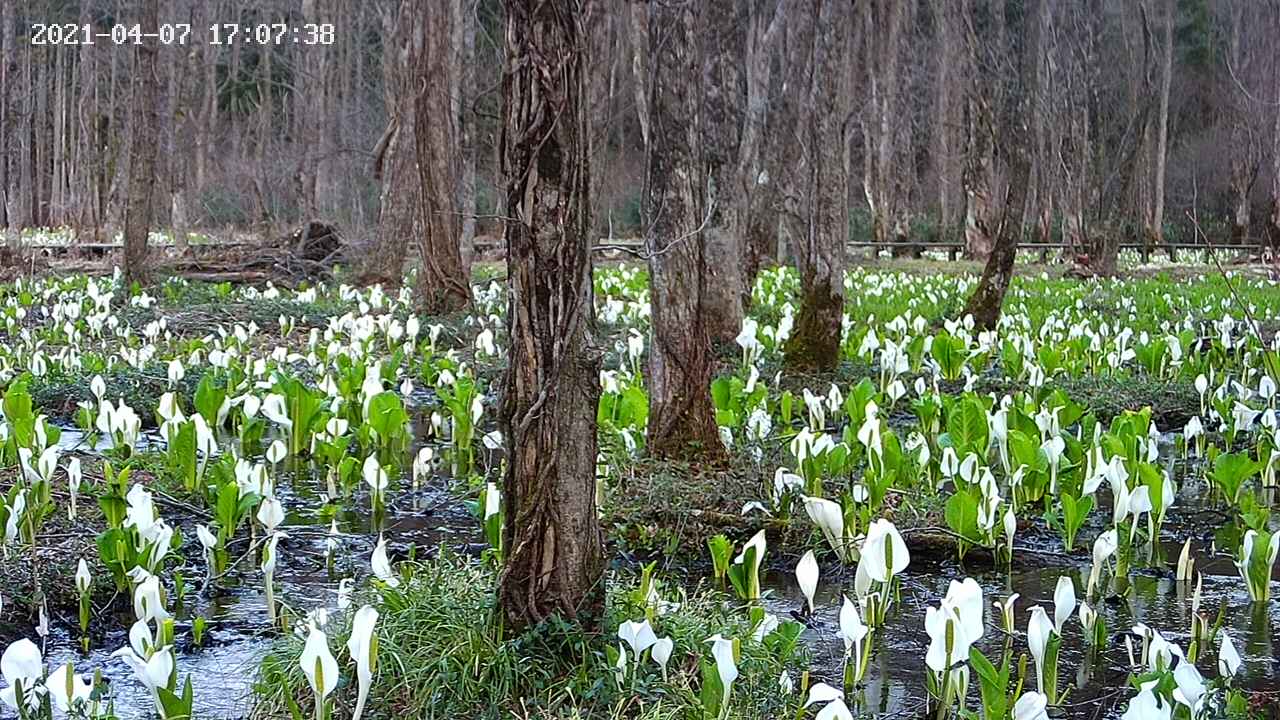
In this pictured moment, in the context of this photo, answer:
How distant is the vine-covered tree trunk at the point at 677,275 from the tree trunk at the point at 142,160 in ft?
29.1

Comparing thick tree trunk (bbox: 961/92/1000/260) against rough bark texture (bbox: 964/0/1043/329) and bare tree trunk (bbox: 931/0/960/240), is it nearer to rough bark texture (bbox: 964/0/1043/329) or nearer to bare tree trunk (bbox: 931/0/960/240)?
bare tree trunk (bbox: 931/0/960/240)

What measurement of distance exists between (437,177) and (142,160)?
11.7ft

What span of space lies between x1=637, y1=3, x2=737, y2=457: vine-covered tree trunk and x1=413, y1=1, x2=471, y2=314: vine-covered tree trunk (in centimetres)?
620

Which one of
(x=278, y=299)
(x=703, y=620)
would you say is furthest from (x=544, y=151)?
(x=278, y=299)

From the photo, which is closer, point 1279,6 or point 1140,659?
point 1140,659

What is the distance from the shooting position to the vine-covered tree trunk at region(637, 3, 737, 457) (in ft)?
18.9

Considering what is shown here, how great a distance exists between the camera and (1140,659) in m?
3.90

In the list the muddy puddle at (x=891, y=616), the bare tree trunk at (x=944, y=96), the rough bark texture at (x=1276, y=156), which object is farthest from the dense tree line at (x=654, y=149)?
the muddy puddle at (x=891, y=616)

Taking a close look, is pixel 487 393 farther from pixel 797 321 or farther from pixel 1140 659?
pixel 1140 659

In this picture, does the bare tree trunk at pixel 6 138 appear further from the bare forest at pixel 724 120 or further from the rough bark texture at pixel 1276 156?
the rough bark texture at pixel 1276 156

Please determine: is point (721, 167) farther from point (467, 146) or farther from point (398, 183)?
point (398, 183)

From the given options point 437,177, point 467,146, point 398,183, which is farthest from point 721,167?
point 398,183

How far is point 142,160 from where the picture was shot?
44.6 ft

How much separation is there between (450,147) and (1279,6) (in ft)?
59.2
